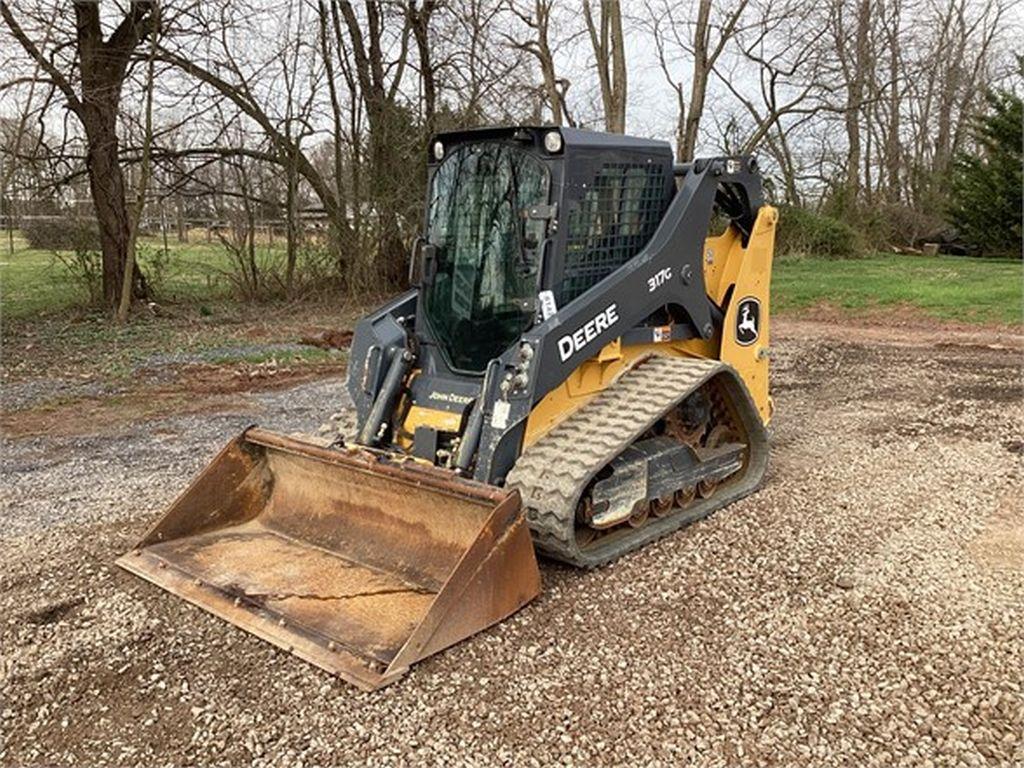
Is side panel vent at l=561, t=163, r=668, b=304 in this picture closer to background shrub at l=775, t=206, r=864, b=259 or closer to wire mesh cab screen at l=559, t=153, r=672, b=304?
wire mesh cab screen at l=559, t=153, r=672, b=304

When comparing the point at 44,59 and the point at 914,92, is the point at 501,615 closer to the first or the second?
the point at 44,59

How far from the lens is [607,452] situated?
4.11m

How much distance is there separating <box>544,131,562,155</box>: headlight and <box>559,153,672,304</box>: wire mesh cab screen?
0.63ft

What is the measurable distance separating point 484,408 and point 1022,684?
240cm

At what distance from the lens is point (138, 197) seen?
12969 millimetres

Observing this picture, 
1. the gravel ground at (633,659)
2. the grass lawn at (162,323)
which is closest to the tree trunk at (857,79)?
the grass lawn at (162,323)

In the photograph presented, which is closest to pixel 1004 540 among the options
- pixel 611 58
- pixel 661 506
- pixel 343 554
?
pixel 661 506

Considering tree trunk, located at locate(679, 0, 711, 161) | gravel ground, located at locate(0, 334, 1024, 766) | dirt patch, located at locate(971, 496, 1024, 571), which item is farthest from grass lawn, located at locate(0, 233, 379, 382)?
tree trunk, located at locate(679, 0, 711, 161)

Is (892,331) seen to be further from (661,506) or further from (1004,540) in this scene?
(661,506)

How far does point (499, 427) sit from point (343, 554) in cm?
95

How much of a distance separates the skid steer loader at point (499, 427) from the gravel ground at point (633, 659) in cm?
19

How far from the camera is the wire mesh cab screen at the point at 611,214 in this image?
4.64 meters

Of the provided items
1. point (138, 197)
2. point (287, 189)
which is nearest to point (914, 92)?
point (287, 189)

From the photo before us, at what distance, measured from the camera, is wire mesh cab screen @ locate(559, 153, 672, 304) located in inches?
183
